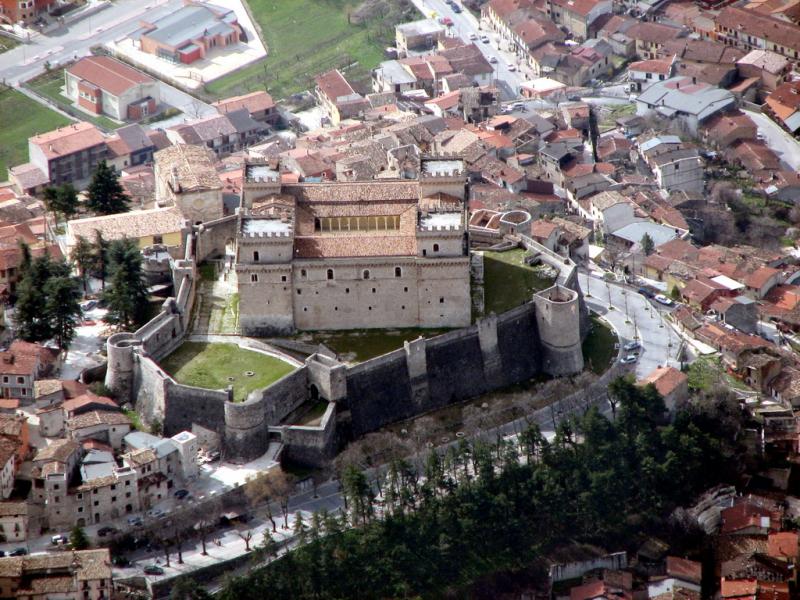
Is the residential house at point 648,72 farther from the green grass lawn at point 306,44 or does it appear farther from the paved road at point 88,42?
the paved road at point 88,42

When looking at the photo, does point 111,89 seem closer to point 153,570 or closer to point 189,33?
point 189,33

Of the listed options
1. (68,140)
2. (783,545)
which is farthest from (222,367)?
(68,140)

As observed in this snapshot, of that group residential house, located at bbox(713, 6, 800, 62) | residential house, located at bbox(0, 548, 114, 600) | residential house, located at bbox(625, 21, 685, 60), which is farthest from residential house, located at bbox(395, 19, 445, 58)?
residential house, located at bbox(0, 548, 114, 600)

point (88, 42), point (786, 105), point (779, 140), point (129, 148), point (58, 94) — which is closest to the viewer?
point (129, 148)

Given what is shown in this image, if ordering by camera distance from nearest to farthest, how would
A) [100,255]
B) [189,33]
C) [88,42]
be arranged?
[100,255], [189,33], [88,42]

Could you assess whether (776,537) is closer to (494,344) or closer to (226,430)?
(494,344)

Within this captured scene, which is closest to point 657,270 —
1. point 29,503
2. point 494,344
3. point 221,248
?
point 494,344

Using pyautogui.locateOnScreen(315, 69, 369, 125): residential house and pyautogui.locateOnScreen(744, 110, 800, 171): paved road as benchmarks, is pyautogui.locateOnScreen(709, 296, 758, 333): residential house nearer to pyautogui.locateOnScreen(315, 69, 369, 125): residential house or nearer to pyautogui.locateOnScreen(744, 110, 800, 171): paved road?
pyautogui.locateOnScreen(744, 110, 800, 171): paved road
